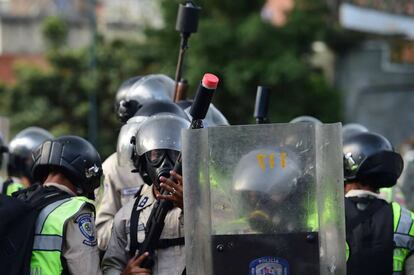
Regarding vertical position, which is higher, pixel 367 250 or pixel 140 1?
pixel 140 1

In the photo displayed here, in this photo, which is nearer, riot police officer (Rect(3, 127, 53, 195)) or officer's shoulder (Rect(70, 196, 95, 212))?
officer's shoulder (Rect(70, 196, 95, 212))

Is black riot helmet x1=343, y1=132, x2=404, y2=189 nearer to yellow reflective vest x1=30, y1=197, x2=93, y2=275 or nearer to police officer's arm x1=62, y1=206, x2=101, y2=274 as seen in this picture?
police officer's arm x1=62, y1=206, x2=101, y2=274

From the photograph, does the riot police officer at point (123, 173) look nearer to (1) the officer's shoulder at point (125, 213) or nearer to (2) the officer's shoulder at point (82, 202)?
(1) the officer's shoulder at point (125, 213)

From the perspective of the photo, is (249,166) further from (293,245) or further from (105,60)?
(105,60)

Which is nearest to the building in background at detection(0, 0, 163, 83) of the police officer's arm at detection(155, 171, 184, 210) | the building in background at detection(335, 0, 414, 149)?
the building in background at detection(335, 0, 414, 149)

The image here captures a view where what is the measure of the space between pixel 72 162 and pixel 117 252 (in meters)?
0.52

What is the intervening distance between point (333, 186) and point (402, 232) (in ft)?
4.25

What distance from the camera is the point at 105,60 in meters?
23.9

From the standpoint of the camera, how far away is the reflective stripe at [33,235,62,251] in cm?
436

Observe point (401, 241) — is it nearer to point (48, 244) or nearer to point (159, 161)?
point (159, 161)

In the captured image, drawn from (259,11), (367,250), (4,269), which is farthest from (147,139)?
(259,11)

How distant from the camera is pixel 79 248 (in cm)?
441

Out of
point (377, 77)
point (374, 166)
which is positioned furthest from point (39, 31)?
point (374, 166)

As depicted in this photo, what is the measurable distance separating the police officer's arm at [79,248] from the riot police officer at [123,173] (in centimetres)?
100
